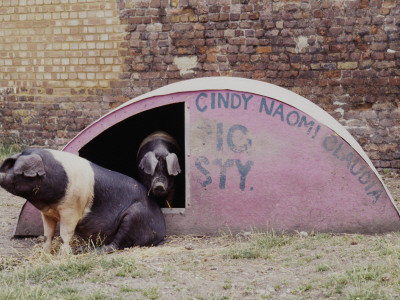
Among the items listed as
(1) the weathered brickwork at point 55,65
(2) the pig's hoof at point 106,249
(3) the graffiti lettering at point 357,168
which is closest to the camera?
(2) the pig's hoof at point 106,249

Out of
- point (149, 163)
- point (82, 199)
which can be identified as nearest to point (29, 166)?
point (82, 199)

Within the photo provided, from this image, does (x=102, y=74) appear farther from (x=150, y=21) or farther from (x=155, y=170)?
(x=155, y=170)

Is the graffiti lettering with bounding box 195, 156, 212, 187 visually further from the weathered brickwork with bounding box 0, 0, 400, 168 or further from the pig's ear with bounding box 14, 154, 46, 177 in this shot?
the weathered brickwork with bounding box 0, 0, 400, 168

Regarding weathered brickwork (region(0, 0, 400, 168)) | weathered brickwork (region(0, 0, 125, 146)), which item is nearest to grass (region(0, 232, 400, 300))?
weathered brickwork (region(0, 0, 400, 168))

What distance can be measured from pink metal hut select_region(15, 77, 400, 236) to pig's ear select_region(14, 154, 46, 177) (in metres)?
0.85

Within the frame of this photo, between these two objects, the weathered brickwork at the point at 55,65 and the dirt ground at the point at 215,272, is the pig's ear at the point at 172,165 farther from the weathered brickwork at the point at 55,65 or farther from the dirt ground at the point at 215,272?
the weathered brickwork at the point at 55,65

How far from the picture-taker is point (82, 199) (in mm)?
4676

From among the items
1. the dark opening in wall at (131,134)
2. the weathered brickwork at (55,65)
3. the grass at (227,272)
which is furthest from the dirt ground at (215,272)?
the weathered brickwork at (55,65)

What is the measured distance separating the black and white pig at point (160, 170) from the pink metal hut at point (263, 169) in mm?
156

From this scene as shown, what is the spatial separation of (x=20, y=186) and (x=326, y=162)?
245 cm

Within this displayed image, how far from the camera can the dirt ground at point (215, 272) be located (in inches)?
137

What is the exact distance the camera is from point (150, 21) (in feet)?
27.4

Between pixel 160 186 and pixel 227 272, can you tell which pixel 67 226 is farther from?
pixel 227 272

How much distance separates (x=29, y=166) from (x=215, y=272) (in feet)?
5.22
